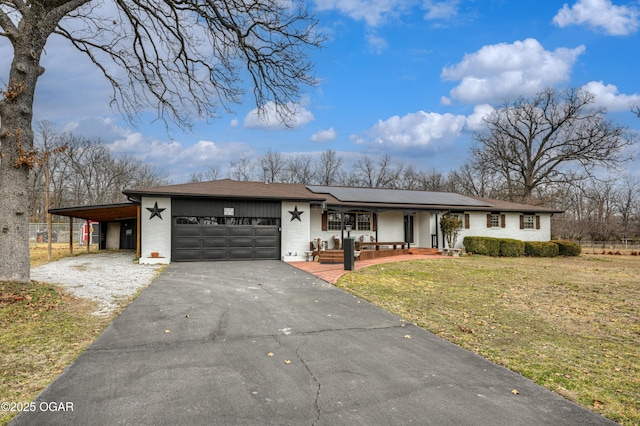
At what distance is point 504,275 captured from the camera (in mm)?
12508

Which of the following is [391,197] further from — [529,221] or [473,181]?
[473,181]

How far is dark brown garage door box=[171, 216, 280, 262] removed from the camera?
15266mm

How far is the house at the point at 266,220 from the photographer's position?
15.0 m

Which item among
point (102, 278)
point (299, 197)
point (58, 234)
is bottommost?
point (102, 278)

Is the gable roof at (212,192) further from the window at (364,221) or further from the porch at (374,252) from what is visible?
the window at (364,221)

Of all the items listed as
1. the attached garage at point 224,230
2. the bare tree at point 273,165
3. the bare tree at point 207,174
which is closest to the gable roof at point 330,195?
the attached garage at point 224,230

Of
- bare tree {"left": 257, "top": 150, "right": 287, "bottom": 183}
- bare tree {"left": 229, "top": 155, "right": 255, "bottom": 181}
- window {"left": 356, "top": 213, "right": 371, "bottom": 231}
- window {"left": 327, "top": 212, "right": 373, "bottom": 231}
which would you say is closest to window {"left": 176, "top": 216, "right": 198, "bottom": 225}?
window {"left": 327, "top": 212, "right": 373, "bottom": 231}

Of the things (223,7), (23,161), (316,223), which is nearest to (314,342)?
(23,161)

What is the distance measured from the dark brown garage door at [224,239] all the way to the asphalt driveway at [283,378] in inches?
346

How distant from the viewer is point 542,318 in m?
6.87

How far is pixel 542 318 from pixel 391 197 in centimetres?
1510

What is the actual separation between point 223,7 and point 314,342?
935 centimetres

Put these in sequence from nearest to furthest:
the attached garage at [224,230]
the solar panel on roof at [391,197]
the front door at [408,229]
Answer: the attached garage at [224,230] → the solar panel on roof at [391,197] → the front door at [408,229]

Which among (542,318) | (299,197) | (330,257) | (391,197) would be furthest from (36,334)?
(391,197)
